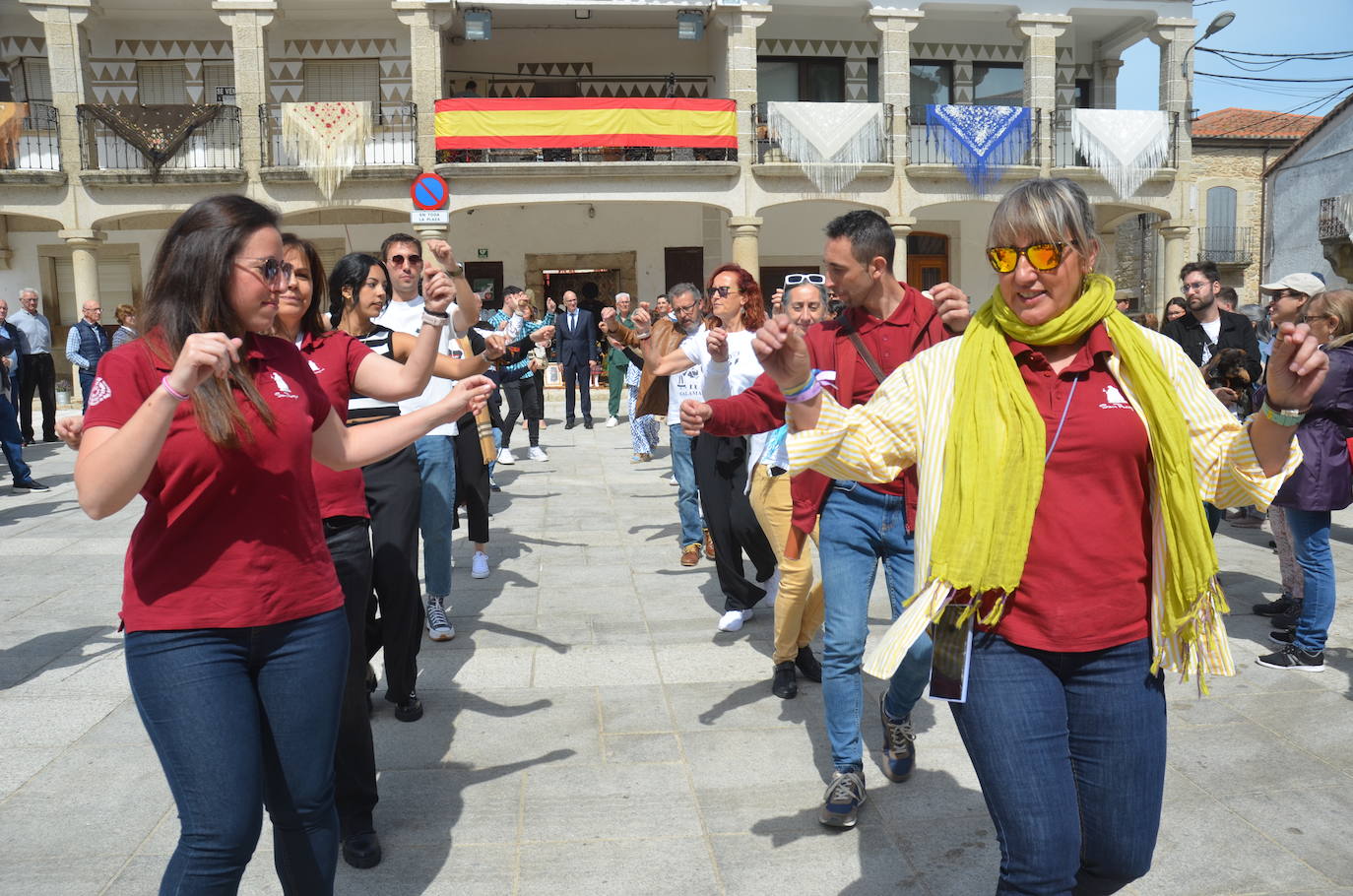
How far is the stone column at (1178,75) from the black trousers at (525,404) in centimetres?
1633

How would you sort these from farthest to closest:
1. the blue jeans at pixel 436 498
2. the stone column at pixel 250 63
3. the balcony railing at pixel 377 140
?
1. the balcony railing at pixel 377 140
2. the stone column at pixel 250 63
3. the blue jeans at pixel 436 498

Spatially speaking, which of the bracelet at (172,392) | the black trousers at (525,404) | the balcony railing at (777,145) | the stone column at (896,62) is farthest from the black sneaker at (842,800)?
the stone column at (896,62)

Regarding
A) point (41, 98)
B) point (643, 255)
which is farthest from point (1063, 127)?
point (41, 98)

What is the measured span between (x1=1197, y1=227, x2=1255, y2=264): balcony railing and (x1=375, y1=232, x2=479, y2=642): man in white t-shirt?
1288 inches

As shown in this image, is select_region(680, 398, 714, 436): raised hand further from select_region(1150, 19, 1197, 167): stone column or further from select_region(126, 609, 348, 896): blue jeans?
select_region(1150, 19, 1197, 167): stone column

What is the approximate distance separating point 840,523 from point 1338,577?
5.18m

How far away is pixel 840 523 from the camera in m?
3.86

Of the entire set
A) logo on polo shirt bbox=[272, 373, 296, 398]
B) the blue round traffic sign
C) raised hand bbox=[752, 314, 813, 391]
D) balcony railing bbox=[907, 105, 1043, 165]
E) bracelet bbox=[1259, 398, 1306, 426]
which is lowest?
bracelet bbox=[1259, 398, 1306, 426]

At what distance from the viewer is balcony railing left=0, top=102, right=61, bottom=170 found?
21.5 meters

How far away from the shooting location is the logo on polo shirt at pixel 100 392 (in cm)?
237

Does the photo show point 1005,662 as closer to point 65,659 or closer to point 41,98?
point 65,659

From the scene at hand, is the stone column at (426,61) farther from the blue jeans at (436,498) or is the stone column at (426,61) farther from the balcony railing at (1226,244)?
the balcony railing at (1226,244)

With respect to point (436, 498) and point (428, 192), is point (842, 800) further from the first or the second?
point (428, 192)

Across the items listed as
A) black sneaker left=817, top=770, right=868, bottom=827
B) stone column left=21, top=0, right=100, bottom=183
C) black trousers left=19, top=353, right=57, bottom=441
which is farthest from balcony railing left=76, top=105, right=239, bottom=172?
black sneaker left=817, top=770, right=868, bottom=827
